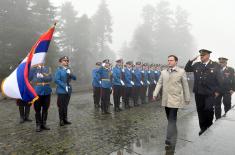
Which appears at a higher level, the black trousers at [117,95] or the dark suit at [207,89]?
the dark suit at [207,89]

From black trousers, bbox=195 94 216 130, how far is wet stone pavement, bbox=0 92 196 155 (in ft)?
1.66

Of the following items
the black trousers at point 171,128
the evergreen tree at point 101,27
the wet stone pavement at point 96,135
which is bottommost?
the wet stone pavement at point 96,135

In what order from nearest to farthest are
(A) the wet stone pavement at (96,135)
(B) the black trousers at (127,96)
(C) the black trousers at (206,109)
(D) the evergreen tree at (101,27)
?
(A) the wet stone pavement at (96,135), (C) the black trousers at (206,109), (B) the black trousers at (127,96), (D) the evergreen tree at (101,27)

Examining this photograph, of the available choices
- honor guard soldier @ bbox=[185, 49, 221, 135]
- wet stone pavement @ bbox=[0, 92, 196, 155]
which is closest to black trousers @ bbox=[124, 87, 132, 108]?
wet stone pavement @ bbox=[0, 92, 196, 155]

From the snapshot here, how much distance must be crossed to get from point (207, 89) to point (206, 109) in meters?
0.48

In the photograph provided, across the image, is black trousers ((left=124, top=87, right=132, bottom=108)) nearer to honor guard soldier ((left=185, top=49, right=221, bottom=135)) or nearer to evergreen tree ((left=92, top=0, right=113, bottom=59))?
honor guard soldier ((left=185, top=49, right=221, bottom=135))

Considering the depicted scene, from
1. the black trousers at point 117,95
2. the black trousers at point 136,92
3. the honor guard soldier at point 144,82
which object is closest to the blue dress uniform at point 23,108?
the black trousers at point 117,95

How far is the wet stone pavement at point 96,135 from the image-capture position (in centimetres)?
546

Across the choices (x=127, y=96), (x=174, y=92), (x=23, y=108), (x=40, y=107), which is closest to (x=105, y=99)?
(x=127, y=96)

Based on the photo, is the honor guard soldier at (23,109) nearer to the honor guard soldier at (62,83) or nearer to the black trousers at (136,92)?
the honor guard soldier at (62,83)

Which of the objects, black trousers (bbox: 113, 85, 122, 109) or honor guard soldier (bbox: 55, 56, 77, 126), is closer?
honor guard soldier (bbox: 55, 56, 77, 126)

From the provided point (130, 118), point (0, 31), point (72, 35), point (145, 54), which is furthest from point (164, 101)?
point (145, 54)

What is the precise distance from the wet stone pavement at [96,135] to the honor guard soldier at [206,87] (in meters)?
0.65

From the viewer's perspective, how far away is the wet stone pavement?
5.46 meters
